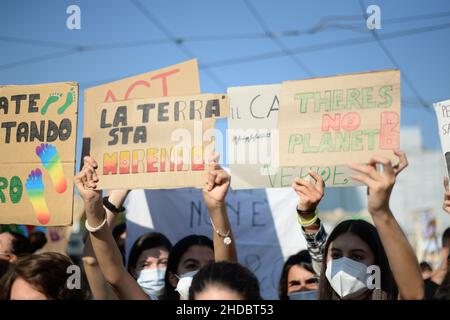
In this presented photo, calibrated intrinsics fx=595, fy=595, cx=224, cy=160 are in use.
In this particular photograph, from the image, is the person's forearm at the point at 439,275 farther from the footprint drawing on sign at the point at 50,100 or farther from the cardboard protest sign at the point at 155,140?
the footprint drawing on sign at the point at 50,100

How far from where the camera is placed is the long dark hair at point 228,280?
227 centimetres

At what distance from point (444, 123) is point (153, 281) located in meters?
2.01

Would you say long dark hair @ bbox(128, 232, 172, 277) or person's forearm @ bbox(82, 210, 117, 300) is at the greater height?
long dark hair @ bbox(128, 232, 172, 277)

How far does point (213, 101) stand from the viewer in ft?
10.8

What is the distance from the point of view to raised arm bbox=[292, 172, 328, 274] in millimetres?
2936

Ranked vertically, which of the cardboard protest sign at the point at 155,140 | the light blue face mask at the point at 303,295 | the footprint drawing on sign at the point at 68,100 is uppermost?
the footprint drawing on sign at the point at 68,100

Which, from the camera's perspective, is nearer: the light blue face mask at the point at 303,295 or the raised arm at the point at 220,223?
the raised arm at the point at 220,223

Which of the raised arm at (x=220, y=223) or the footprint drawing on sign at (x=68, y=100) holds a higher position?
the footprint drawing on sign at (x=68, y=100)

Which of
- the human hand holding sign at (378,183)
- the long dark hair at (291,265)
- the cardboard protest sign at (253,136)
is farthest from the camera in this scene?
the long dark hair at (291,265)

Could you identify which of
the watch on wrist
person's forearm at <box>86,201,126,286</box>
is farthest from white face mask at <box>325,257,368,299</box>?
the watch on wrist

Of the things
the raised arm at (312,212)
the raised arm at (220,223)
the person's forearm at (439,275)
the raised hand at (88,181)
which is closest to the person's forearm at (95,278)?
the raised hand at (88,181)

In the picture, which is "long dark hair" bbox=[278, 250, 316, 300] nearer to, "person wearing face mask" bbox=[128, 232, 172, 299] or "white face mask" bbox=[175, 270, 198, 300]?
"person wearing face mask" bbox=[128, 232, 172, 299]

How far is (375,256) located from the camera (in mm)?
2967

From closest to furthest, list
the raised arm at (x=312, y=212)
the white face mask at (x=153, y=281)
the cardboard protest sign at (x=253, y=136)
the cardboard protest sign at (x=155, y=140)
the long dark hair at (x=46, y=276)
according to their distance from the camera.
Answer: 1. the long dark hair at (x=46, y=276)
2. the raised arm at (x=312, y=212)
3. the cardboard protest sign at (x=155, y=140)
4. the cardboard protest sign at (x=253, y=136)
5. the white face mask at (x=153, y=281)
